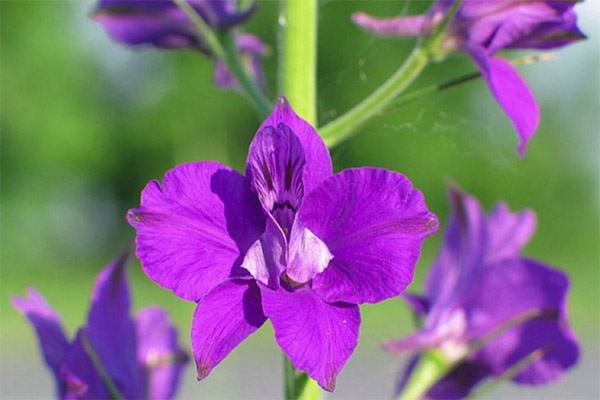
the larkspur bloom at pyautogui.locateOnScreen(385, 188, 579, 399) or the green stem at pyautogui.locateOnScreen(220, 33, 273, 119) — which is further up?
the green stem at pyautogui.locateOnScreen(220, 33, 273, 119)

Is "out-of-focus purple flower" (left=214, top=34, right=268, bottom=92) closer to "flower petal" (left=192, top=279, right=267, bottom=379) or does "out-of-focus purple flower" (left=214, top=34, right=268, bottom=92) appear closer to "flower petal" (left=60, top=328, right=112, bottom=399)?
"flower petal" (left=60, top=328, right=112, bottom=399)

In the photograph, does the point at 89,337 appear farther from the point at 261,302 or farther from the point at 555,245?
the point at 555,245

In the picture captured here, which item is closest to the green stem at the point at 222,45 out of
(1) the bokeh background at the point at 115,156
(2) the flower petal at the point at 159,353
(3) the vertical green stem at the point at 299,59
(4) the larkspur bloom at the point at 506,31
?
(3) the vertical green stem at the point at 299,59

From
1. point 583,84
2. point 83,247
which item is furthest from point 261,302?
point 83,247

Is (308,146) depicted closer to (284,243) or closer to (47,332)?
(284,243)

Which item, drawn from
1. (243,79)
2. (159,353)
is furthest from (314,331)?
(159,353)

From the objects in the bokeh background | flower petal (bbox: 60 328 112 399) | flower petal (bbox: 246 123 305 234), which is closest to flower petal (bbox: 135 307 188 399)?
flower petal (bbox: 60 328 112 399)
